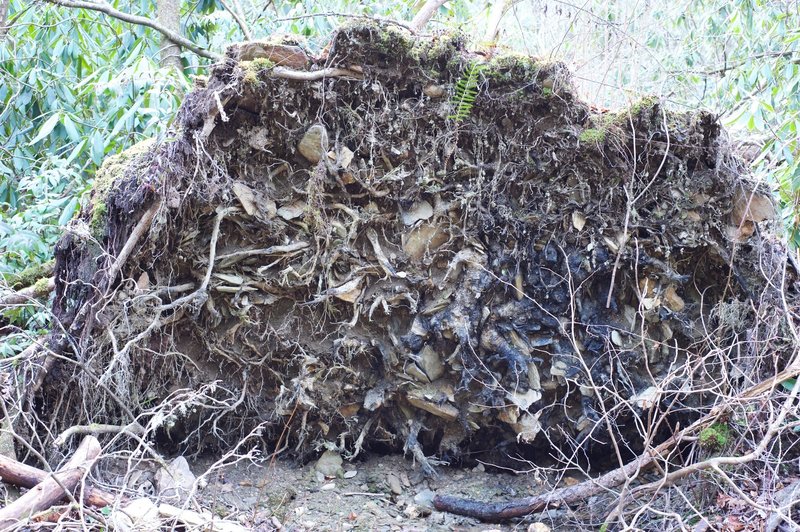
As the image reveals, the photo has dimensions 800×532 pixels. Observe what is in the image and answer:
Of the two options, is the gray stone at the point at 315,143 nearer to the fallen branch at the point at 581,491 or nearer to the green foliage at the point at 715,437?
the fallen branch at the point at 581,491

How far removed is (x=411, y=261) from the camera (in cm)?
349

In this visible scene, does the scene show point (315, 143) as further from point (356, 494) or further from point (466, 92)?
point (356, 494)

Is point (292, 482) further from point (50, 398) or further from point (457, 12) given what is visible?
point (457, 12)

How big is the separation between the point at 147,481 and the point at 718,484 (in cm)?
271

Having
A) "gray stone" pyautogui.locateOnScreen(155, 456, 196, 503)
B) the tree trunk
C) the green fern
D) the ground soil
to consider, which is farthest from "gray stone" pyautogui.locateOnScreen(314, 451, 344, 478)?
the tree trunk

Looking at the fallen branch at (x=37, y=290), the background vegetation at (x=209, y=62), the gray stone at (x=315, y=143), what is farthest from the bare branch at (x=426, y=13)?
the fallen branch at (x=37, y=290)

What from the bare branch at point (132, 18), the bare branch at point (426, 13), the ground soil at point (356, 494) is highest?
the bare branch at point (426, 13)

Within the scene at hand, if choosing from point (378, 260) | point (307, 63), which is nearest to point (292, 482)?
point (378, 260)

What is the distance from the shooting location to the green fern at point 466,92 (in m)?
3.24

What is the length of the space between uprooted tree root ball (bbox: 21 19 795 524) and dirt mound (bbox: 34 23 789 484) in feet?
0.04

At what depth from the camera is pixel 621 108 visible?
11.0 ft

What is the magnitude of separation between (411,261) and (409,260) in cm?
1

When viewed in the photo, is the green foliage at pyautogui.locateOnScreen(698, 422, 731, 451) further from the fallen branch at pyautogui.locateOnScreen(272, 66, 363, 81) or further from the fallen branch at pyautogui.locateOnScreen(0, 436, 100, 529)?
the fallen branch at pyautogui.locateOnScreen(0, 436, 100, 529)

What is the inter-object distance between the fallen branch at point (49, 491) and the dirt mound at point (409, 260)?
50cm
